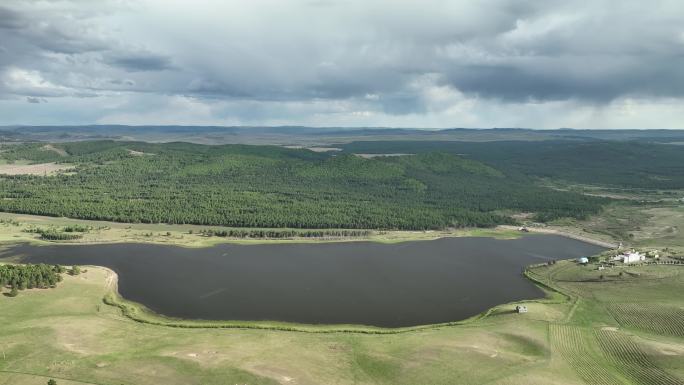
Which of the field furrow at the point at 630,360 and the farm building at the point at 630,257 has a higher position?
the farm building at the point at 630,257

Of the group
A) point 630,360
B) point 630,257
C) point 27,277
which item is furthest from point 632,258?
point 27,277

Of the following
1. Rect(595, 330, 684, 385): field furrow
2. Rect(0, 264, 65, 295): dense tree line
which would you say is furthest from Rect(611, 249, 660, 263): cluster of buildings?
Rect(0, 264, 65, 295): dense tree line

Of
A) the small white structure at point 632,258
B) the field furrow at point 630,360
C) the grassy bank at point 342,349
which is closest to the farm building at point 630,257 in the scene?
the small white structure at point 632,258

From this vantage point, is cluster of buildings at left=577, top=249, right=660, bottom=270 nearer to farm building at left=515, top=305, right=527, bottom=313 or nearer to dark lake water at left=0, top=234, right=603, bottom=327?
dark lake water at left=0, top=234, right=603, bottom=327

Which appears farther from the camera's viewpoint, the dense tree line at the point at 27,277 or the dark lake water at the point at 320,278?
the dense tree line at the point at 27,277

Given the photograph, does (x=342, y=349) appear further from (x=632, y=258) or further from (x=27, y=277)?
(x=632, y=258)

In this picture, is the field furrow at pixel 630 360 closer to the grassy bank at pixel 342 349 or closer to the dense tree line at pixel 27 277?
the grassy bank at pixel 342 349
